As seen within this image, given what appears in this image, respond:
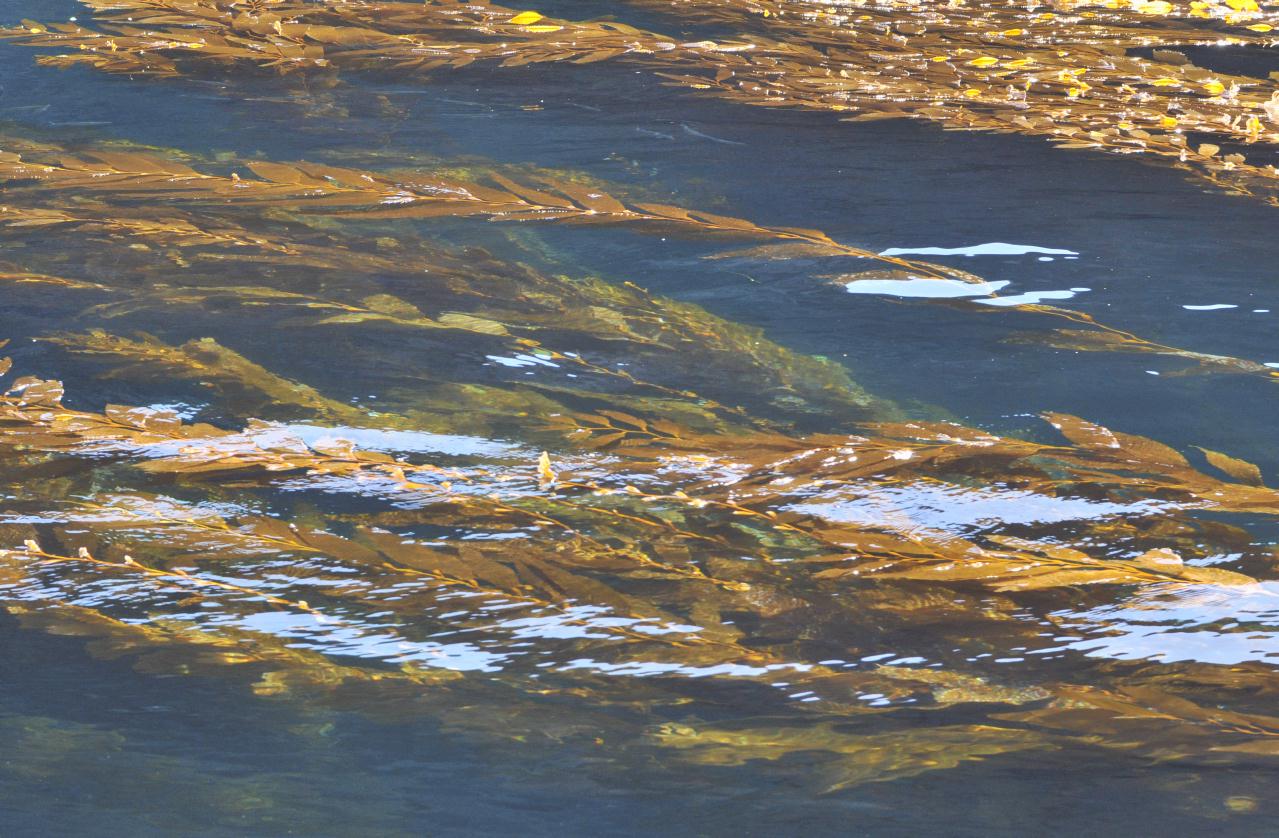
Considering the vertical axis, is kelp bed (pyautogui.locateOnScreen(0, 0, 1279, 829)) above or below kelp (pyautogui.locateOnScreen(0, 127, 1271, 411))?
below

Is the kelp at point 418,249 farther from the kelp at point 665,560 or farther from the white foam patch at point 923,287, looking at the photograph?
the kelp at point 665,560

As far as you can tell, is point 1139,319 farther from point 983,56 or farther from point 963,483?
point 983,56

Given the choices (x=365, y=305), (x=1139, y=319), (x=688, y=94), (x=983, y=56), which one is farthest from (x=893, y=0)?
(x=365, y=305)

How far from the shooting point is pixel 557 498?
3.28ft

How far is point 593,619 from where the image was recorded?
88 centimetres

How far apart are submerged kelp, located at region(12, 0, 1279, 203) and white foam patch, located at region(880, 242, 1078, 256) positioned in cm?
32

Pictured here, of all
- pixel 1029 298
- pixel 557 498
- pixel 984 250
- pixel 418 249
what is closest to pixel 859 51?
pixel 984 250

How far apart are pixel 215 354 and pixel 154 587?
371 mm

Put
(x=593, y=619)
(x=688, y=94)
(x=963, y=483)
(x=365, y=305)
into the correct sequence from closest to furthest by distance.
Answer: (x=593, y=619) → (x=963, y=483) → (x=365, y=305) → (x=688, y=94)

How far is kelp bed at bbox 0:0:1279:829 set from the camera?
81 cm

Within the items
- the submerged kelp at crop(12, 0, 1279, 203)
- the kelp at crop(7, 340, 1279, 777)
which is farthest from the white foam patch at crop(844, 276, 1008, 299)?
the submerged kelp at crop(12, 0, 1279, 203)

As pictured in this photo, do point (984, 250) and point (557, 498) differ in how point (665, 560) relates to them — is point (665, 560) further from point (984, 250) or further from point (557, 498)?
point (984, 250)

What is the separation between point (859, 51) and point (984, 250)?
0.66m

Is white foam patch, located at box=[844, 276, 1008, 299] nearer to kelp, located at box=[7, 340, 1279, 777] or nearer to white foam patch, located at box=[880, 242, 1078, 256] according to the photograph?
white foam patch, located at box=[880, 242, 1078, 256]
